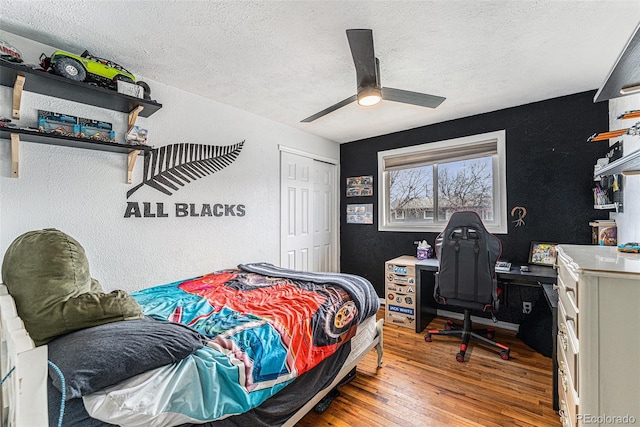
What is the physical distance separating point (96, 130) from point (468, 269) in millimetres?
3161

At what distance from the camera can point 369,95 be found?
177cm

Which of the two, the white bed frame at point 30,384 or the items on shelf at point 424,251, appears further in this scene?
the items on shelf at point 424,251

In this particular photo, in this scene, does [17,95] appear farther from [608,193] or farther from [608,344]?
[608,193]

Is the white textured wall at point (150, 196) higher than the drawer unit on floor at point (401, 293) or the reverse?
higher

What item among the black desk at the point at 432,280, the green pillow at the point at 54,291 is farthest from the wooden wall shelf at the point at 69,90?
the black desk at the point at 432,280

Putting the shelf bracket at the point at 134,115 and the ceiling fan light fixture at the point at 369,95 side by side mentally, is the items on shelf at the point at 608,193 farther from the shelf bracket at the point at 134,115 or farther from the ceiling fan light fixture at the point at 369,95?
the shelf bracket at the point at 134,115

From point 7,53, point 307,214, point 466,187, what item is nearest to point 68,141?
point 7,53

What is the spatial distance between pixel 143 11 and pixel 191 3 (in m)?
0.31

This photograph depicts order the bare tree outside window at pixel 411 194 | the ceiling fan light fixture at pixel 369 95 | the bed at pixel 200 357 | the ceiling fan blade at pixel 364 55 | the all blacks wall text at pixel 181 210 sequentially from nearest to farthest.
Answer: the bed at pixel 200 357 → the ceiling fan blade at pixel 364 55 → the ceiling fan light fixture at pixel 369 95 → the all blacks wall text at pixel 181 210 → the bare tree outside window at pixel 411 194

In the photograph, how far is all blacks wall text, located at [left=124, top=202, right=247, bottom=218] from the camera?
7.21ft

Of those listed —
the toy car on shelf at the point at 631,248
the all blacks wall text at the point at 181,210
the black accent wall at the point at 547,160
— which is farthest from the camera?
the black accent wall at the point at 547,160

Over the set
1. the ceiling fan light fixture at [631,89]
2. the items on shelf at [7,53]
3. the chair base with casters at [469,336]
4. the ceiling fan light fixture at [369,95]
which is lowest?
the chair base with casters at [469,336]

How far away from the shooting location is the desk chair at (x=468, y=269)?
7.77ft

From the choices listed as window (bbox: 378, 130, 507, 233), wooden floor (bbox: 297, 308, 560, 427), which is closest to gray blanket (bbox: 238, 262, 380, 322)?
wooden floor (bbox: 297, 308, 560, 427)
